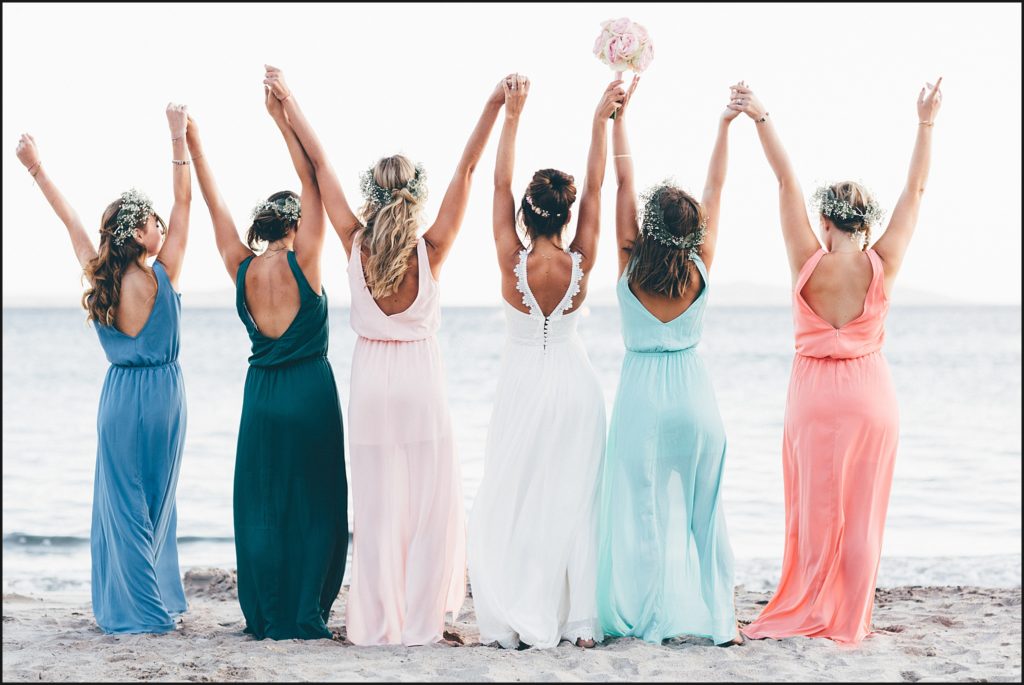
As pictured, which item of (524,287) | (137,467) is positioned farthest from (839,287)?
(137,467)

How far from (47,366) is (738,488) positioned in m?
27.6

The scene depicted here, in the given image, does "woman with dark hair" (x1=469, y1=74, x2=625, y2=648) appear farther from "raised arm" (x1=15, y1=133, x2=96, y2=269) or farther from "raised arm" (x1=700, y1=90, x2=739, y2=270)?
"raised arm" (x1=15, y1=133, x2=96, y2=269)

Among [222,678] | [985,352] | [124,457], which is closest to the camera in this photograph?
[222,678]

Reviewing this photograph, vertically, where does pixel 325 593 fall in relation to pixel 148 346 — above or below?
below

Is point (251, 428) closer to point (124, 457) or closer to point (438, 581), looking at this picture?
point (124, 457)

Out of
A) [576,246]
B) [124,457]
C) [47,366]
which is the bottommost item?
[47,366]

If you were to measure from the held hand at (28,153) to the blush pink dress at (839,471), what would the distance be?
4.17m

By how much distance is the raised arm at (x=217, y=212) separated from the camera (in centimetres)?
516

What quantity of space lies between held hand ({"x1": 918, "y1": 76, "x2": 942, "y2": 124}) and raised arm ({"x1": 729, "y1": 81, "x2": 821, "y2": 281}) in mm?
768

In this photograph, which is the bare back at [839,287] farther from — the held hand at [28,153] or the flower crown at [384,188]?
the held hand at [28,153]

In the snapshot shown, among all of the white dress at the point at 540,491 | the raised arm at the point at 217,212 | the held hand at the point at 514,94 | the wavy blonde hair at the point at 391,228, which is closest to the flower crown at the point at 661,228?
the white dress at the point at 540,491

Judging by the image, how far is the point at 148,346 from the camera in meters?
5.42

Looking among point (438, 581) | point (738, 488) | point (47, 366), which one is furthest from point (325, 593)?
point (47, 366)

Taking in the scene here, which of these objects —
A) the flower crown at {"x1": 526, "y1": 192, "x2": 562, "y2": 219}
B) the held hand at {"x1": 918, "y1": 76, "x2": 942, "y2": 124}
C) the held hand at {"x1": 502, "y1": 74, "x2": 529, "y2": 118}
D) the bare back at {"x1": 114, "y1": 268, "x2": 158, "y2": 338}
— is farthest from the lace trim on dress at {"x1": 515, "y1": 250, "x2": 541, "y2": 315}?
the held hand at {"x1": 918, "y1": 76, "x2": 942, "y2": 124}
